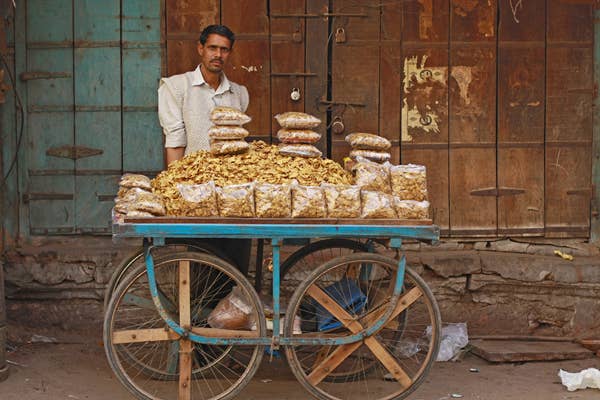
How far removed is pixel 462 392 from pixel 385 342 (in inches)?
20.8

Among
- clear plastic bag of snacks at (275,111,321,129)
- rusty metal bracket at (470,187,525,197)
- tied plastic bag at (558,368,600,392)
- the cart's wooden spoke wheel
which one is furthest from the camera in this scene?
rusty metal bracket at (470,187,525,197)

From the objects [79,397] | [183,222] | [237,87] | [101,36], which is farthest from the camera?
[101,36]

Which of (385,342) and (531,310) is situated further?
(531,310)

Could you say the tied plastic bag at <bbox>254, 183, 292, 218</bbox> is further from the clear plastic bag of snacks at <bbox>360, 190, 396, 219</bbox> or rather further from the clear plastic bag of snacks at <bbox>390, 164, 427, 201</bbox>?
the clear plastic bag of snacks at <bbox>390, 164, 427, 201</bbox>

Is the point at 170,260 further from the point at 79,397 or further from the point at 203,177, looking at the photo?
the point at 79,397

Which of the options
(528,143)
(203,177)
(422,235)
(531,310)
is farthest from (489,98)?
(203,177)

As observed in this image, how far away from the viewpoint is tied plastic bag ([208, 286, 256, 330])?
5207 millimetres

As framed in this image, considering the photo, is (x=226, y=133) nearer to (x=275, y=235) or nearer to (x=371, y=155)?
(x=275, y=235)

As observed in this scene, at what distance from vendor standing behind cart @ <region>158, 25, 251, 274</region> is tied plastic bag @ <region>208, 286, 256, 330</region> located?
1.60 ft

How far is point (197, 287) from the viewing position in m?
5.48

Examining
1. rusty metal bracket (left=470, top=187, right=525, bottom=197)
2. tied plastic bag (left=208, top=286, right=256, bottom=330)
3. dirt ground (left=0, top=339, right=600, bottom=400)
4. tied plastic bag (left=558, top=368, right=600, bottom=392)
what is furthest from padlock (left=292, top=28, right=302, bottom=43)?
tied plastic bag (left=558, top=368, right=600, bottom=392)

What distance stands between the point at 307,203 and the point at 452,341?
1.89 m

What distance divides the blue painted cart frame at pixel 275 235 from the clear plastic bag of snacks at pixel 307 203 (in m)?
0.05

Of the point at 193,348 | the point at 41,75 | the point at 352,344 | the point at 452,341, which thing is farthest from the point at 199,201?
the point at 452,341
